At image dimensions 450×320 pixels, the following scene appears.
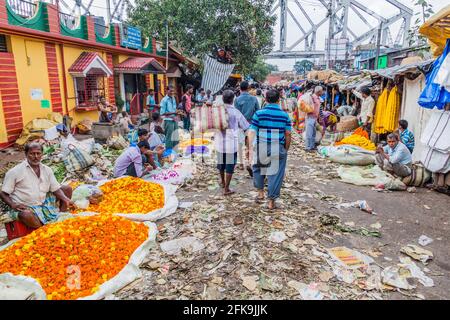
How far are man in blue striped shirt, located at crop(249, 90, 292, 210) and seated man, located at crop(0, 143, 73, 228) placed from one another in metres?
2.90

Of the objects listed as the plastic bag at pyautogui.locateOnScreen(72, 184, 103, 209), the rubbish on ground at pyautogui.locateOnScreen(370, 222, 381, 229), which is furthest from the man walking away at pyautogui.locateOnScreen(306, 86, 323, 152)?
the plastic bag at pyautogui.locateOnScreen(72, 184, 103, 209)

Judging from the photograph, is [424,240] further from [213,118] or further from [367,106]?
[367,106]

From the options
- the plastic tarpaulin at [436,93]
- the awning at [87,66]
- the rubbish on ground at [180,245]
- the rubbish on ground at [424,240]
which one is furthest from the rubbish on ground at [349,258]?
→ the awning at [87,66]

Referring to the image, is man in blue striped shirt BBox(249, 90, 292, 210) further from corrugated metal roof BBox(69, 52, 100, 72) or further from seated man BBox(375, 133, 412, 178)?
corrugated metal roof BBox(69, 52, 100, 72)

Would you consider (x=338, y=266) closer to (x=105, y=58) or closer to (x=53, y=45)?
(x=53, y=45)

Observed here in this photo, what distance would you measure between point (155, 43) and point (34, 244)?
732 inches

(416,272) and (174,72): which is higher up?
(174,72)

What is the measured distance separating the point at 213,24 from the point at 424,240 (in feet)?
57.3

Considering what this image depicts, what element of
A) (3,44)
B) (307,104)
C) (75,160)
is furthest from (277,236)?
(3,44)

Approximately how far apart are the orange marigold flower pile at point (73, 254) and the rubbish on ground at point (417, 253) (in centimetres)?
317

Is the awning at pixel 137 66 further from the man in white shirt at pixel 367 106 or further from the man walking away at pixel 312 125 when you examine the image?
the man in white shirt at pixel 367 106

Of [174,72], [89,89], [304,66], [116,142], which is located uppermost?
[304,66]

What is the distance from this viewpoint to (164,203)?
17.5 feet

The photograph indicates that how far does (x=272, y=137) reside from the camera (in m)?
4.93
